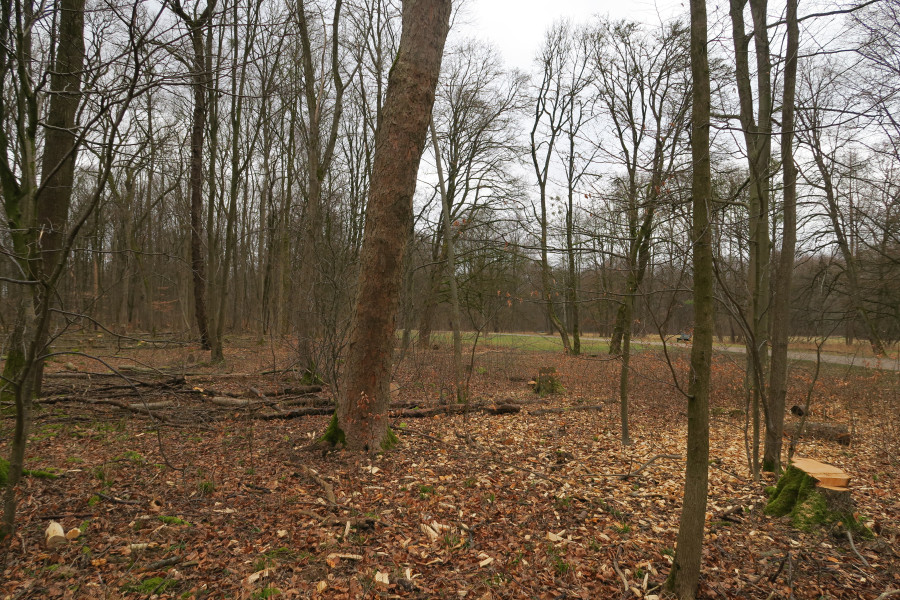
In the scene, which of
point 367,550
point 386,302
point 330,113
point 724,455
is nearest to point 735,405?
point 724,455

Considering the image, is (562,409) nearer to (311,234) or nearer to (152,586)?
(311,234)

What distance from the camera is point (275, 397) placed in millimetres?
8203

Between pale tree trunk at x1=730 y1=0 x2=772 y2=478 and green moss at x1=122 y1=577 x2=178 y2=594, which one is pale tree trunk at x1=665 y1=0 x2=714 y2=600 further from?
green moss at x1=122 y1=577 x2=178 y2=594

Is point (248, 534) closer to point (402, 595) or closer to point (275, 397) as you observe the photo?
point (402, 595)

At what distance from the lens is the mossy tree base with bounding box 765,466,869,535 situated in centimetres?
400

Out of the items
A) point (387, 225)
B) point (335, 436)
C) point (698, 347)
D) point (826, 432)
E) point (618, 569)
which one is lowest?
point (618, 569)

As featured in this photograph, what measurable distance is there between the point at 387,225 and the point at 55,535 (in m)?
3.87

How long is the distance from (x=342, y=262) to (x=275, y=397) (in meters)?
2.75

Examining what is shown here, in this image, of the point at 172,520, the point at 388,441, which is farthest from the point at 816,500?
the point at 172,520

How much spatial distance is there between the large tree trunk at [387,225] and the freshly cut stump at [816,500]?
4.25 m

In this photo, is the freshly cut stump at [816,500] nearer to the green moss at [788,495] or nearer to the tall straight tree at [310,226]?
the green moss at [788,495]

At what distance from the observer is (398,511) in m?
4.09

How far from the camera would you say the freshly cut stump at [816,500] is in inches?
158

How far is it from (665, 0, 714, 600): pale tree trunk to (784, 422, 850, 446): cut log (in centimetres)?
563
